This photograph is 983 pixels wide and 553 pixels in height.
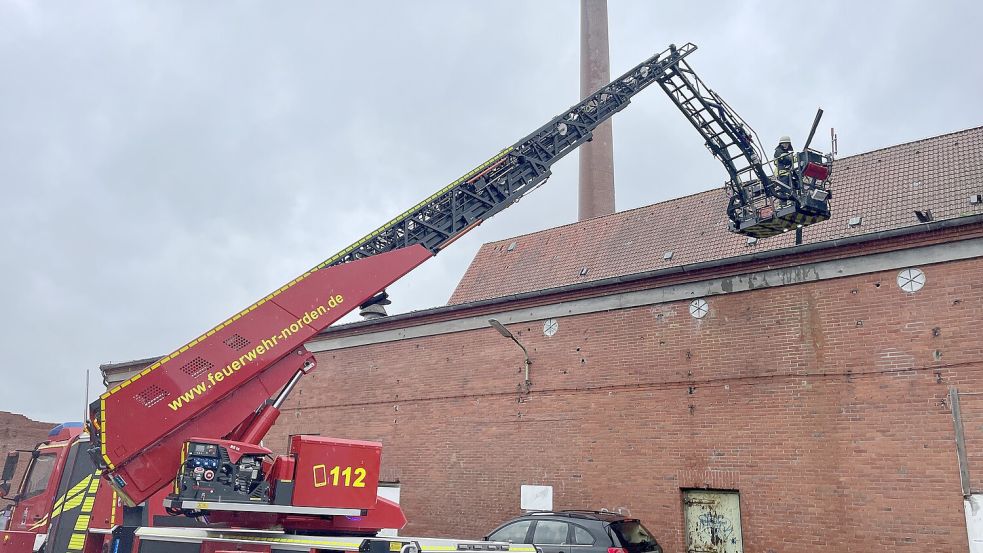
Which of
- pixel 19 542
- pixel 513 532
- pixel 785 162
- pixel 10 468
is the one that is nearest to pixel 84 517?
pixel 19 542

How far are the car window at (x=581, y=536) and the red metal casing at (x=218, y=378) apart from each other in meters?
4.33

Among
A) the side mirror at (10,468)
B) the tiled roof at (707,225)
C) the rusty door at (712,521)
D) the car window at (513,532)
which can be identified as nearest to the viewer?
the car window at (513,532)

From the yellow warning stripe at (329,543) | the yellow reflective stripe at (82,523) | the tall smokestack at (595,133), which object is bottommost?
the yellow warning stripe at (329,543)

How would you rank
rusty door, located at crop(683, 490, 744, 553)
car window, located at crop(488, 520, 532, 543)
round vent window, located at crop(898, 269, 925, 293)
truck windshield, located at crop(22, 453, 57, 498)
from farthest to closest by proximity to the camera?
truck windshield, located at crop(22, 453, 57, 498) → rusty door, located at crop(683, 490, 744, 553) → round vent window, located at crop(898, 269, 925, 293) → car window, located at crop(488, 520, 532, 543)

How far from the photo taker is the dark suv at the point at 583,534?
10023mm

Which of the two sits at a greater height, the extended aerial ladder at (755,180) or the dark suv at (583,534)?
the extended aerial ladder at (755,180)

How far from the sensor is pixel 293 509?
304 inches

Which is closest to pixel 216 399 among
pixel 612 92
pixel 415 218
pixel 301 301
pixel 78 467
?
pixel 301 301

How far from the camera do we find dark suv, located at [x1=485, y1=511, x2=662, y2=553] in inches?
395

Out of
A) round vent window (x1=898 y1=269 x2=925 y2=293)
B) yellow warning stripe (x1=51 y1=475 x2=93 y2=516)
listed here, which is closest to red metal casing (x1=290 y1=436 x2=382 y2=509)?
yellow warning stripe (x1=51 y1=475 x2=93 y2=516)

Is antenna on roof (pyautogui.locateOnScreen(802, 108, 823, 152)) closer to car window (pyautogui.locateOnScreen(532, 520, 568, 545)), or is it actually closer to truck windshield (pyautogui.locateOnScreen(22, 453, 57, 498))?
car window (pyautogui.locateOnScreen(532, 520, 568, 545))

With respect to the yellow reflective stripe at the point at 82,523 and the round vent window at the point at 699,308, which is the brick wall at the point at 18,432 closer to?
the yellow reflective stripe at the point at 82,523

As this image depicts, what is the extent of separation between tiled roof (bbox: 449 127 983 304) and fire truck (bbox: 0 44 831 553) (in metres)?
8.72

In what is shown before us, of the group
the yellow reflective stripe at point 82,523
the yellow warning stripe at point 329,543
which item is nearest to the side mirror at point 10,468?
the yellow reflective stripe at point 82,523
